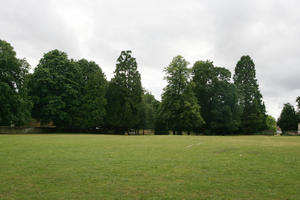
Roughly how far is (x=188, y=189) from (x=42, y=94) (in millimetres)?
50388

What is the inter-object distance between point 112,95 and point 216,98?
2429 cm

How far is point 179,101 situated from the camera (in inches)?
1996

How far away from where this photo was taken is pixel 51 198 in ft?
18.0

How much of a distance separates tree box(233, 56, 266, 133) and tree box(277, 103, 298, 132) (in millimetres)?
25426

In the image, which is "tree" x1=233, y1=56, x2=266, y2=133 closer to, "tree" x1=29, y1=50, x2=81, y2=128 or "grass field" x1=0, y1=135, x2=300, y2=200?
"tree" x1=29, y1=50, x2=81, y2=128

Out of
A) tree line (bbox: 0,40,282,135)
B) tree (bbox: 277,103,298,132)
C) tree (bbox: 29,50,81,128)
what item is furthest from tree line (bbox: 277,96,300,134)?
tree (bbox: 29,50,81,128)

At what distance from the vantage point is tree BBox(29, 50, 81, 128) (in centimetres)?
4969

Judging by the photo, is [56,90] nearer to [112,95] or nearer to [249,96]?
[112,95]

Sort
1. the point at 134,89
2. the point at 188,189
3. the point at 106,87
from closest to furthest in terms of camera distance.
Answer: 1. the point at 188,189
2. the point at 134,89
3. the point at 106,87

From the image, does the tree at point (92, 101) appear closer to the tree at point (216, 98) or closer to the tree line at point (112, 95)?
the tree line at point (112, 95)

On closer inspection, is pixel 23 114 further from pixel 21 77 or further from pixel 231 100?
pixel 231 100

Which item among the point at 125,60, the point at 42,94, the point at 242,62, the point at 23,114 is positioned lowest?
the point at 23,114

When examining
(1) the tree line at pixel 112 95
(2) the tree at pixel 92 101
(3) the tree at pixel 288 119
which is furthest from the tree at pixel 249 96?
(2) the tree at pixel 92 101

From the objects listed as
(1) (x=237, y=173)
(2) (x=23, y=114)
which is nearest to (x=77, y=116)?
(2) (x=23, y=114)
